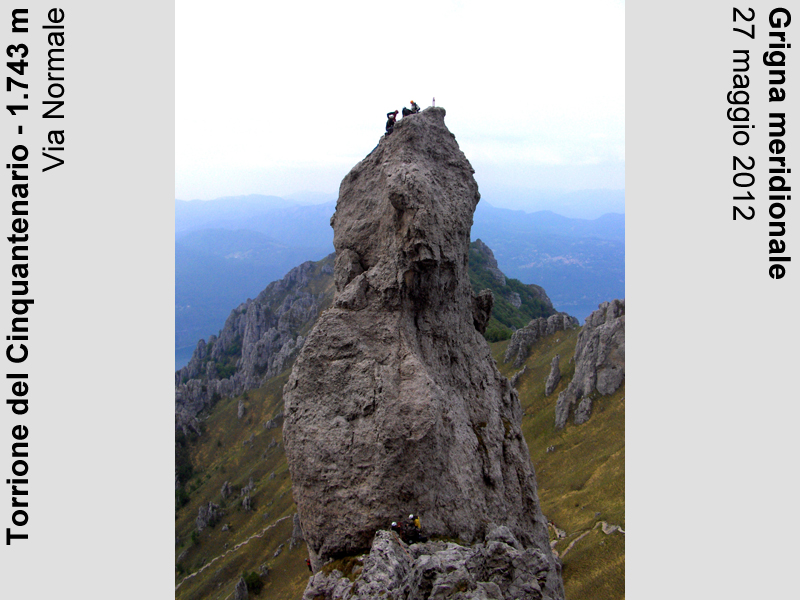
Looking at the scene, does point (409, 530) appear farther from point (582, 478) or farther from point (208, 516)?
point (208, 516)

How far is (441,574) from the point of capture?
40.9 feet

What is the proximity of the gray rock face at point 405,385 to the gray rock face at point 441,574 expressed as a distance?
121 centimetres

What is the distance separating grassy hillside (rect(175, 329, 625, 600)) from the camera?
36656 millimetres

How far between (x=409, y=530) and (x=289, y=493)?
281 feet

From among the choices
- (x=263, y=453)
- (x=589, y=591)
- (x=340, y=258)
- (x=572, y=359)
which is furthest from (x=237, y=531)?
(x=340, y=258)

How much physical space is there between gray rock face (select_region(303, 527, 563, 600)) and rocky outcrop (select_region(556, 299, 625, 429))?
184 feet

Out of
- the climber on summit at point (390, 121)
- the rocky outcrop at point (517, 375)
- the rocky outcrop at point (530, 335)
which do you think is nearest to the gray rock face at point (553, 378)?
the rocky outcrop at point (517, 375)

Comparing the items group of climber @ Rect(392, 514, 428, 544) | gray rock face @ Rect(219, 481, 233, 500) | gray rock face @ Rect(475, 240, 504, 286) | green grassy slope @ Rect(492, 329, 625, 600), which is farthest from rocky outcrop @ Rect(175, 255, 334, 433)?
group of climber @ Rect(392, 514, 428, 544)

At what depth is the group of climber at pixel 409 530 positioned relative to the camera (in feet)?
48.5

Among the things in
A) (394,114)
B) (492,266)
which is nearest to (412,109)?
(394,114)

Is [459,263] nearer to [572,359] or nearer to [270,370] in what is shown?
[572,359]

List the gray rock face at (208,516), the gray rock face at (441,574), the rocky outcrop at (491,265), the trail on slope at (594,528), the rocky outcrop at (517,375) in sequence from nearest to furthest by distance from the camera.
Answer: the gray rock face at (441,574), the trail on slope at (594,528), the rocky outcrop at (517,375), the gray rock face at (208,516), the rocky outcrop at (491,265)

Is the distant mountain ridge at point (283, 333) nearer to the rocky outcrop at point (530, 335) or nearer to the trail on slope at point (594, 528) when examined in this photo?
the rocky outcrop at point (530, 335)

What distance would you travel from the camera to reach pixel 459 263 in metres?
21.0
